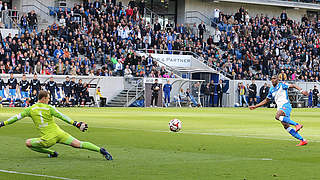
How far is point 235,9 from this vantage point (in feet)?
232

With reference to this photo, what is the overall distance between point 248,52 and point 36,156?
48.8 meters

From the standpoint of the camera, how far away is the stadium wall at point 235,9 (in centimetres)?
6719

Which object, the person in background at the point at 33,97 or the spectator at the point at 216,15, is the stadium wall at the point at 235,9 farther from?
the person in background at the point at 33,97

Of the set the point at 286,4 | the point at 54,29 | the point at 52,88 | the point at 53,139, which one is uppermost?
the point at 286,4

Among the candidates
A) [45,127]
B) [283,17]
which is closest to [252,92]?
[283,17]

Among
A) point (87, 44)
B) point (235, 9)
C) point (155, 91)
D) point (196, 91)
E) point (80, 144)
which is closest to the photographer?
point (80, 144)

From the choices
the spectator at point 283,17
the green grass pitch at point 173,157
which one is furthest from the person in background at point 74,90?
the spectator at point 283,17

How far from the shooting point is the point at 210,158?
13.7 meters

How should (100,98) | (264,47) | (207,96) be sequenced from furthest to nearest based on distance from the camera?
(264,47), (207,96), (100,98)

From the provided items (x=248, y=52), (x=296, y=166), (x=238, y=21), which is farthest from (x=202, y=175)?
(x=238, y=21)

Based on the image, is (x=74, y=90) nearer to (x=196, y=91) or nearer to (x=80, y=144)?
(x=196, y=91)

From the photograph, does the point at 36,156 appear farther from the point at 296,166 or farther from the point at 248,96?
the point at 248,96

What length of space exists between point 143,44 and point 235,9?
18824 mm

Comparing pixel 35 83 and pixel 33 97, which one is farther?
pixel 33 97
